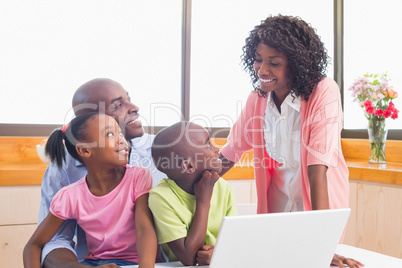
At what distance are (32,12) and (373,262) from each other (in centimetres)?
233

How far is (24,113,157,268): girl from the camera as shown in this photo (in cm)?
104

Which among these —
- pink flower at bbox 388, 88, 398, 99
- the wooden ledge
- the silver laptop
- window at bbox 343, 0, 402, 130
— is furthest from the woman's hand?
window at bbox 343, 0, 402, 130

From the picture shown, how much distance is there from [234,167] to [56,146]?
137cm

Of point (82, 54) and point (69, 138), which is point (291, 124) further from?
point (82, 54)

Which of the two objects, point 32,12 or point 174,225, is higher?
point 32,12

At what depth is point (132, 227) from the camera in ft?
3.47

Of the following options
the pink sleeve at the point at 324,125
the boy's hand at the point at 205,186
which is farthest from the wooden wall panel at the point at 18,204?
the pink sleeve at the point at 324,125

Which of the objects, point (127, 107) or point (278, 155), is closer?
point (127, 107)

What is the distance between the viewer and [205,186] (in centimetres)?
106

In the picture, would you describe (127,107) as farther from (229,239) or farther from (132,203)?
(229,239)

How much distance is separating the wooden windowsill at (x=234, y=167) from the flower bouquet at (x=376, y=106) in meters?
0.12

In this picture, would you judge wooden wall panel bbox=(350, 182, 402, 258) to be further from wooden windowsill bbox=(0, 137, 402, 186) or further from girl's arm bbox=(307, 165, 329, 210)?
girl's arm bbox=(307, 165, 329, 210)

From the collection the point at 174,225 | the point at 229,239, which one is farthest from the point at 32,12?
the point at 229,239

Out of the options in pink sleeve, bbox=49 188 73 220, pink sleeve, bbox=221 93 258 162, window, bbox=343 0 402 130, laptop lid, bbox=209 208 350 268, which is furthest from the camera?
window, bbox=343 0 402 130
